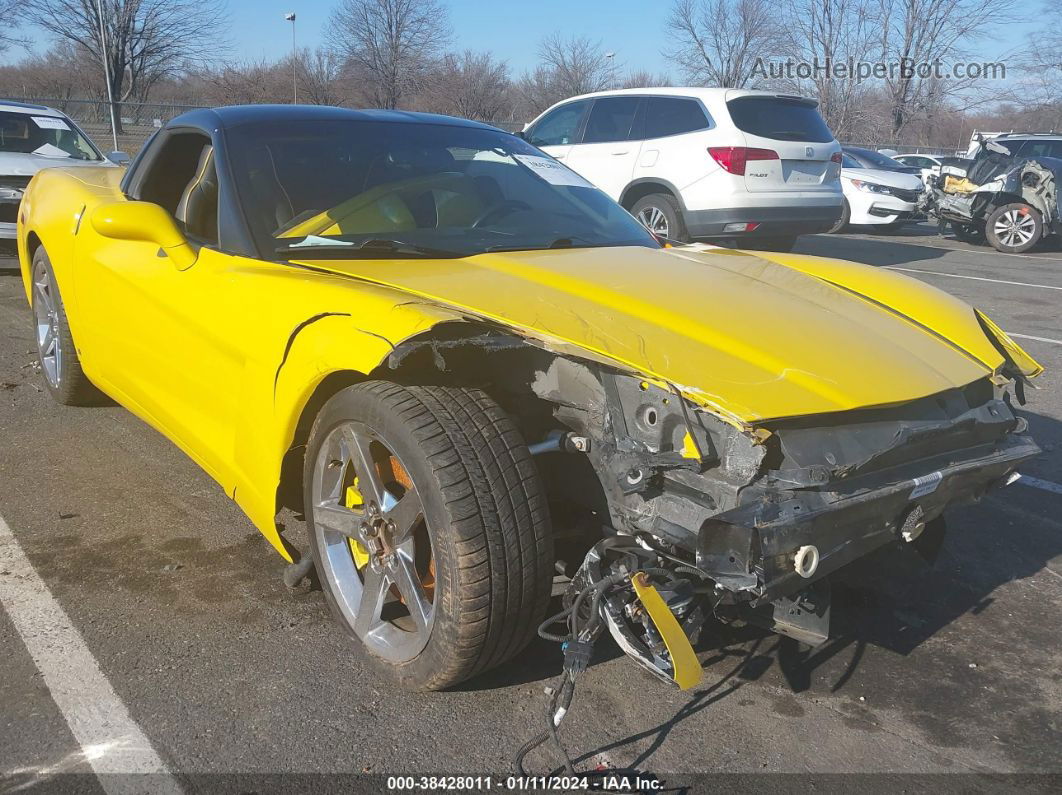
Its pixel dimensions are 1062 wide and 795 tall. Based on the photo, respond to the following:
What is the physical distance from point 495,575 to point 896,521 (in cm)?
100

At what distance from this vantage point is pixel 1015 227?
14.4 m

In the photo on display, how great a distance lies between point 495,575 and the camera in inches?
85.6

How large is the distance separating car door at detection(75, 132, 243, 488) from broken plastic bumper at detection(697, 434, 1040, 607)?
4.96 ft

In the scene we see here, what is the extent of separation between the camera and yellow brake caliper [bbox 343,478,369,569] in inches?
103

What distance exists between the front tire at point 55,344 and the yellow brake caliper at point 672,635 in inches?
128

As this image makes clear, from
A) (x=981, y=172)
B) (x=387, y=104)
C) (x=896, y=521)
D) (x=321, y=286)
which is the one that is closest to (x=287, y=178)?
(x=321, y=286)

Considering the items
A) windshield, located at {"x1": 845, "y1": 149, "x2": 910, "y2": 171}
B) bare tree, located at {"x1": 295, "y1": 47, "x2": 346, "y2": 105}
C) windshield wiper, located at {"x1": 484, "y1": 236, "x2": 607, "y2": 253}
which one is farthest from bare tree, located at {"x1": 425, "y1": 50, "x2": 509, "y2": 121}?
windshield wiper, located at {"x1": 484, "y1": 236, "x2": 607, "y2": 253}

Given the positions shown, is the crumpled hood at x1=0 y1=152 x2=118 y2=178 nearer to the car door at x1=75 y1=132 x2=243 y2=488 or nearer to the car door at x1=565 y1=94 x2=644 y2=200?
the car door at x1=565 y1=94 x2=644 y2=200

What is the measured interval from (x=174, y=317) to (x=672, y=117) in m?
7.82

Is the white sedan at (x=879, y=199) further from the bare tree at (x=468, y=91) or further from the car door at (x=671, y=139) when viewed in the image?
the bare tree at (x=468, y=91)

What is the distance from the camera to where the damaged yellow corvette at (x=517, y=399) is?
215 cm

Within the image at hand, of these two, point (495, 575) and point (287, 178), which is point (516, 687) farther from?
point (287, 178)

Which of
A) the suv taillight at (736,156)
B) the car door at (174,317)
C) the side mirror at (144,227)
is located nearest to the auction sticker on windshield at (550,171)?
the car door at (174,317)

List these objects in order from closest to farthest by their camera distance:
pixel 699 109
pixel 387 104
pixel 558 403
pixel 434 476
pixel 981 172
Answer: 1. pixel 434 476
2. pixel 558 403
3. pixel 699 109
4. pixel 981 172
5. pixel 387 104
